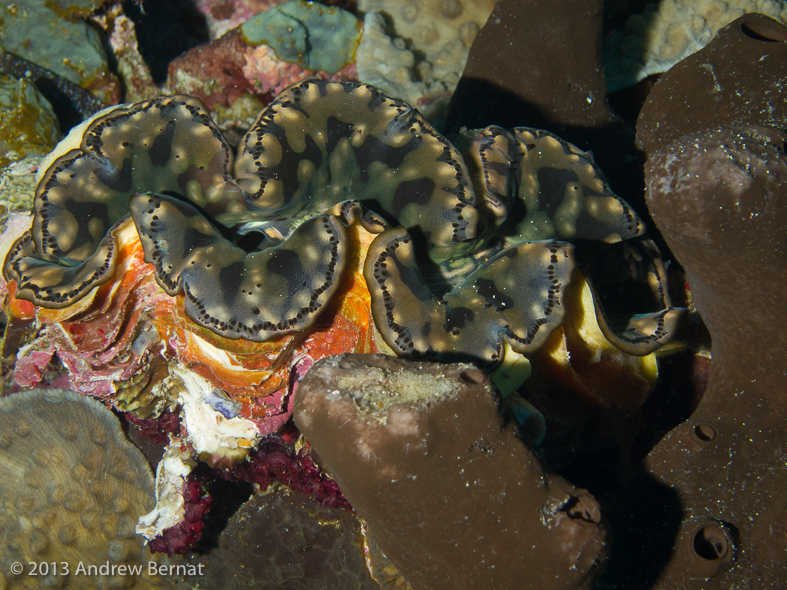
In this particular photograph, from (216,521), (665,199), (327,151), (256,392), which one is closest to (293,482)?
(216,521)

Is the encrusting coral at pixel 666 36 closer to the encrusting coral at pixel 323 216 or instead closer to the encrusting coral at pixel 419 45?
the encrusting coral at pixel 419 45

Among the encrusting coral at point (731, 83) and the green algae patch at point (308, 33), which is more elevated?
the encrusting coral at point (731, 83)

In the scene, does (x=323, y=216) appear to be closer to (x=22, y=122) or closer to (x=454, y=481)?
(x=454, y=481)

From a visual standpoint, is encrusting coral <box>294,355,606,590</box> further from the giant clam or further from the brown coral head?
the brown coral head

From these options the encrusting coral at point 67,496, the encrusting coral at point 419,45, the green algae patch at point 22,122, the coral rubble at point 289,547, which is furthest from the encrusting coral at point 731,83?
the green algae patch at point 22,122

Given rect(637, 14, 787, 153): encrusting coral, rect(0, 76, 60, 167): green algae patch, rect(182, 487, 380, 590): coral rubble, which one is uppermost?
rect(637, 14, 787, 153): encrusting coral

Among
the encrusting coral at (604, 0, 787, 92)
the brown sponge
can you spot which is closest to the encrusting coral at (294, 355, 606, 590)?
the brown sponge

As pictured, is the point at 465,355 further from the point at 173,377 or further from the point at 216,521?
the point at 216,521
